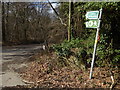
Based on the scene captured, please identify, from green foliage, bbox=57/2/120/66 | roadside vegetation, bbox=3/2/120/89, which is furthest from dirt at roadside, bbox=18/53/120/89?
green foliage, bbox=57/2/120/66

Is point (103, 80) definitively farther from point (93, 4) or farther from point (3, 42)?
point (3, 42)

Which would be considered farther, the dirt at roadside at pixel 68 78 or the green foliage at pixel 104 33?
the green foliage at pixel 104 33

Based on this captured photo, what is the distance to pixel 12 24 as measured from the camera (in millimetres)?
19672

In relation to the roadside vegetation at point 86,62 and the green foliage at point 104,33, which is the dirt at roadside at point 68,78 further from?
the green foliage at point 104,33

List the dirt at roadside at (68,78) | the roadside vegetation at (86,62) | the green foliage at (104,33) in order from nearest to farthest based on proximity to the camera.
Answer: the dirt at roadside at (68,78) < the roadside vegetation at (86,62) < the green foliage at (104,33)

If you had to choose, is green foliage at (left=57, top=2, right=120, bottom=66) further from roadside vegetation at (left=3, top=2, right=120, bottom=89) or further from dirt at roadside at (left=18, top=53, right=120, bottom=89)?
dirt at roadside at (left=18, top=53, right=120, bottom=89)

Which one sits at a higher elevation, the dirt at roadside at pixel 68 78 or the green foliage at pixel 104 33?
the green foliage at pixel 104 33

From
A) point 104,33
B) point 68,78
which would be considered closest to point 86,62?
point 68,78

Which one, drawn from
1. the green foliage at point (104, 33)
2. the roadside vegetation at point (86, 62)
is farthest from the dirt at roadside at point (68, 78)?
the green foliage at point (104, 33)

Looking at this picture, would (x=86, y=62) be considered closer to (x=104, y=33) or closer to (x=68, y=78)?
Result: (x=68, y=78)

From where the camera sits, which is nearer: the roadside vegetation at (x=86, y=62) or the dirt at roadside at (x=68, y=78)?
the dirt at roadside at (x=68, y=78)

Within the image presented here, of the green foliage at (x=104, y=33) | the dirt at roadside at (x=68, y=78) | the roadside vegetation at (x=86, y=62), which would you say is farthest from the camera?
the green foliage at (x=104, y=33)

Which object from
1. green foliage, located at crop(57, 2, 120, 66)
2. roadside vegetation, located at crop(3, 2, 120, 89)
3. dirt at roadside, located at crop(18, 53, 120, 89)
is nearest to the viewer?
dirt at roadside, located at crop(18, 53, 120, 89)

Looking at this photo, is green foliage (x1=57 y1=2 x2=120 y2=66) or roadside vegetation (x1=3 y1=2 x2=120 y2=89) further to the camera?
green foliage (x1=57 y1=2 x2=120 y2=66)
